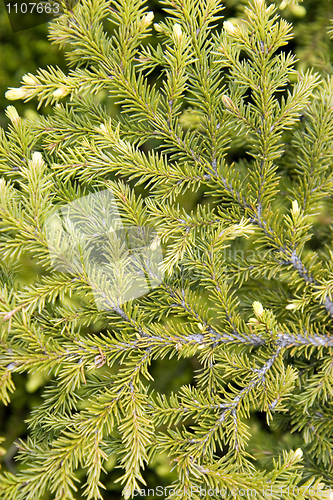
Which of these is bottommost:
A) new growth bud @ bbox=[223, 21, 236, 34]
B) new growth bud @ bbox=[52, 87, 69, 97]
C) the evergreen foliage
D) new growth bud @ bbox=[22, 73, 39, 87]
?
the evergreen foliage

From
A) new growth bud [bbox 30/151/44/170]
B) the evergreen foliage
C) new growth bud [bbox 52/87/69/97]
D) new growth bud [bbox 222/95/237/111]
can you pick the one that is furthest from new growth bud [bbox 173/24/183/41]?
new growth bud [bbox 30/151/44/170]

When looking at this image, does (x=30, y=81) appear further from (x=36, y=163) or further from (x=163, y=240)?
(x=163, y=240)

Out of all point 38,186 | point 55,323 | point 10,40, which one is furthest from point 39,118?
point 10,40

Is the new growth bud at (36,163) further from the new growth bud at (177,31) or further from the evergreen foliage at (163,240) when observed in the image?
the new growth bud at (177,31)

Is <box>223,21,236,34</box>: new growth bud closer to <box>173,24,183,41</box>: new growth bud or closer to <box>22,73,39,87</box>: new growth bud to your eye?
<box>173,24,183,41</box>: new growth bud

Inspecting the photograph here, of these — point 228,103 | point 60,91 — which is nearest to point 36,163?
point 60,91

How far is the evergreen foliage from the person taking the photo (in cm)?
77

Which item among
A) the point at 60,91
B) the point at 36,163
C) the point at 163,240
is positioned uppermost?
the point at 60,91

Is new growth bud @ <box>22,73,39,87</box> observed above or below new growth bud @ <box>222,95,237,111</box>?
above

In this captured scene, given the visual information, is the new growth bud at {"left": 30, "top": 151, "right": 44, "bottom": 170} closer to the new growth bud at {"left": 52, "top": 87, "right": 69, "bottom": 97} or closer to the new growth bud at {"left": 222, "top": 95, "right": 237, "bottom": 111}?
the new growth bud at {"left": 52, "top": 87, "right": 69, "bottom": 97}

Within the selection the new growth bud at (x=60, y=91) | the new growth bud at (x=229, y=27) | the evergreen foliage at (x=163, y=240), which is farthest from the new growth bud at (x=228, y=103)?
the new growth bud at (x=60, y=91)

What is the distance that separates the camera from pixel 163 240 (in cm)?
84

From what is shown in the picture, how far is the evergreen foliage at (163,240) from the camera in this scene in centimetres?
77

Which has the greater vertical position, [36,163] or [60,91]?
[60,91]
